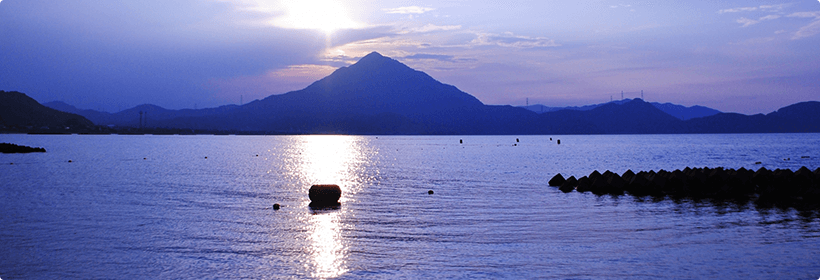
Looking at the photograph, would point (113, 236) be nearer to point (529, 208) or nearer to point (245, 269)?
point (245, 269)

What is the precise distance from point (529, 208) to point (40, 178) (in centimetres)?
3618

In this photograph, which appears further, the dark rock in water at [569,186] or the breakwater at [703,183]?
the dark rock in water at [569,186]

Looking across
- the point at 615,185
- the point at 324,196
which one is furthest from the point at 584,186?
the point at 324,196

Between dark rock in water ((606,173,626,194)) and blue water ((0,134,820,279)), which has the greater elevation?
dark rock in water ((606,173,626,194))

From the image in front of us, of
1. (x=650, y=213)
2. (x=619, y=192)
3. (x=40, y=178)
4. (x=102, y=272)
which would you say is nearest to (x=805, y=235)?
(x=650, y=213)

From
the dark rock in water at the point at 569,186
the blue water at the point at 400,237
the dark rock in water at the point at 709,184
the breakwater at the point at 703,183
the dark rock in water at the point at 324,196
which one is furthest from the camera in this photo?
the dark rock in water at the point at 569,186

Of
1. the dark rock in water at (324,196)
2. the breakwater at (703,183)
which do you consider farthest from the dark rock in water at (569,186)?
the dark rock in water at (324,196)

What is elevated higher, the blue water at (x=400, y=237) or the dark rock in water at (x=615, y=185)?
the dark rock in water at (x=615, y=185)

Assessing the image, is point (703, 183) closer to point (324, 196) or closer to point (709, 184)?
point (709, 184)

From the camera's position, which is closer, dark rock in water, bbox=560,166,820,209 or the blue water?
the blue water

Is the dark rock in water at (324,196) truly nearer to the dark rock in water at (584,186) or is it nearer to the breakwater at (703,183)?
the breakwater at (703,183)

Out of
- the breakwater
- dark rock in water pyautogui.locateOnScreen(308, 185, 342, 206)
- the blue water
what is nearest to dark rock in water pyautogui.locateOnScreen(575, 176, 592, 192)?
the breakwater

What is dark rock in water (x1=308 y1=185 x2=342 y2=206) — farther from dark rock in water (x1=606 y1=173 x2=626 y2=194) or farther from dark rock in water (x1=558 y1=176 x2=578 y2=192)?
dark rock in water (x1=606 y1=173 x2=626 y2=194)

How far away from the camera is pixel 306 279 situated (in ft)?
39.8
